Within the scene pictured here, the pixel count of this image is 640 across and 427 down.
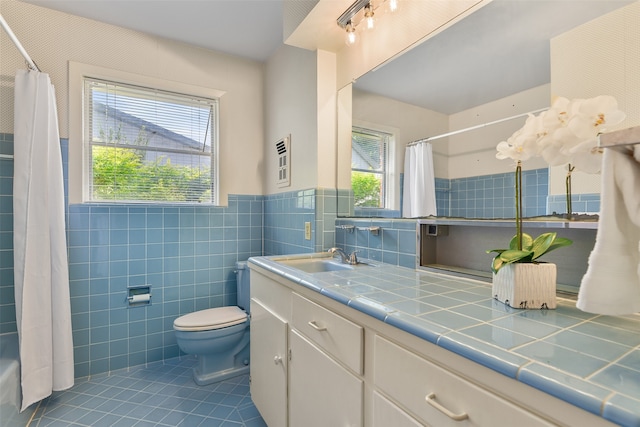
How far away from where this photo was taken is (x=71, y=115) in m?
2.11

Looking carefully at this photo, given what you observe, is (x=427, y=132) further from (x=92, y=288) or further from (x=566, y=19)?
(x=92, y=288)

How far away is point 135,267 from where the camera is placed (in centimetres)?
230

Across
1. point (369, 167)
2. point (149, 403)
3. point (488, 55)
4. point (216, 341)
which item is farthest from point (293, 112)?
point (149, 403)

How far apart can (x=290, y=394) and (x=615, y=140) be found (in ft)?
4.42

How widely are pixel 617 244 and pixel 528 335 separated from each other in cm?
25

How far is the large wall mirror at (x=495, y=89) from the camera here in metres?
0.89

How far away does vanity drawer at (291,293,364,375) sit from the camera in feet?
3.02

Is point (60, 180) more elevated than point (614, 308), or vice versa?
point (60, 180)

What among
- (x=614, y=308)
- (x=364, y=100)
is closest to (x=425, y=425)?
(x=614, y=308)

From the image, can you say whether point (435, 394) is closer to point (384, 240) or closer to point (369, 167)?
point (384, 240)

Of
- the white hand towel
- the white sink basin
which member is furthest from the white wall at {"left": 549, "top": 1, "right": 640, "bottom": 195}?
the white sink basin

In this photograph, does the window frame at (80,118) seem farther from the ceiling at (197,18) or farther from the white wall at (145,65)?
the ceiling at (197,18)

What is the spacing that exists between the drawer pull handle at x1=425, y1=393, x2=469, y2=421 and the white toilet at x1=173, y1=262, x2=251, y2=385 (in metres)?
1.68

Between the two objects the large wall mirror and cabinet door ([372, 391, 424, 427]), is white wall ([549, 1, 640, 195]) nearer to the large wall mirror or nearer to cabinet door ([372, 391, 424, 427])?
the large wall mirror
